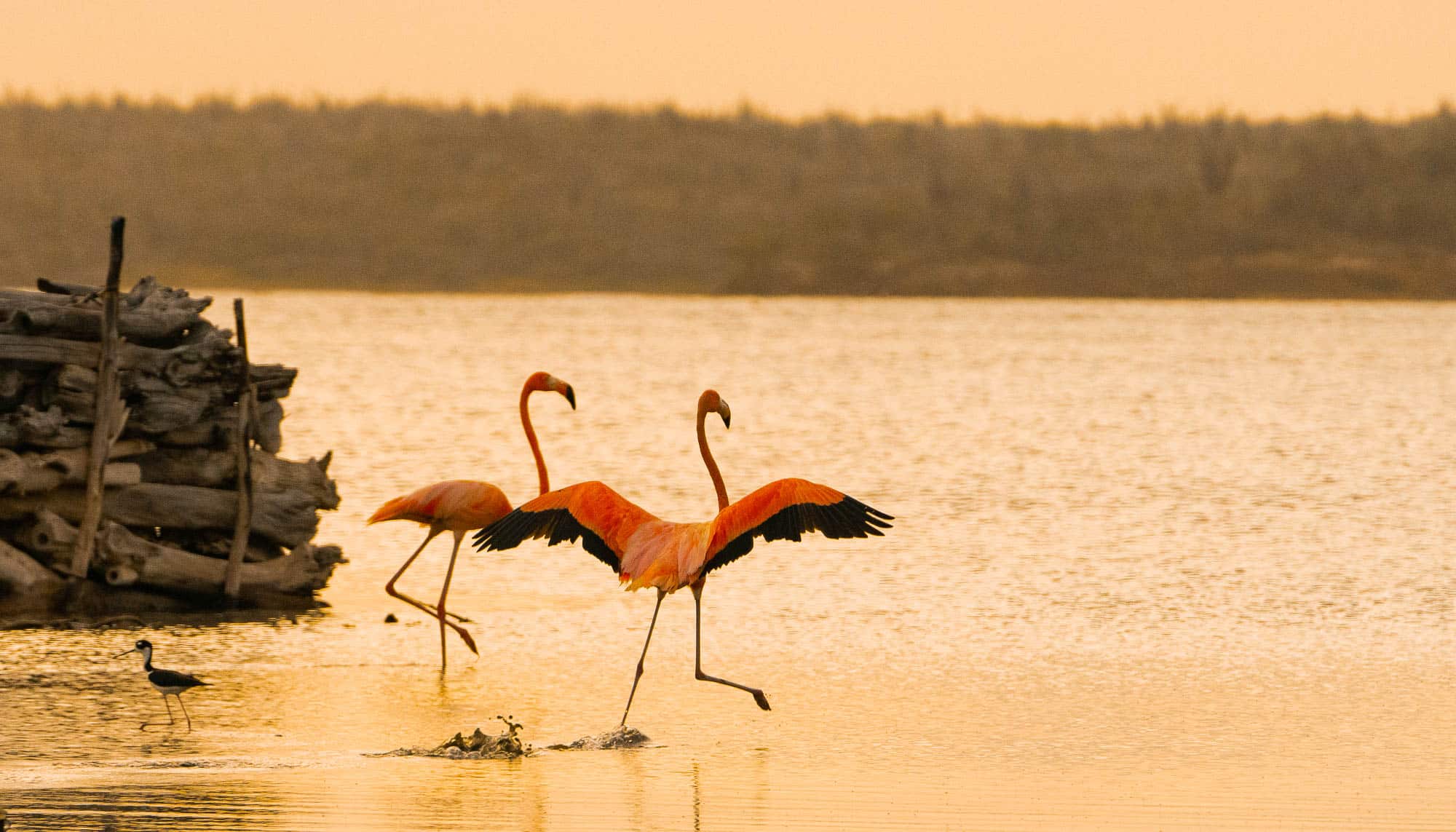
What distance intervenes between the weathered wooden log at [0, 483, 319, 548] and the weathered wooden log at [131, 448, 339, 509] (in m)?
0.09

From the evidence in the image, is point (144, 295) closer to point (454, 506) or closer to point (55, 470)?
point (55, 470)

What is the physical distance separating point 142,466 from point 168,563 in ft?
2.39

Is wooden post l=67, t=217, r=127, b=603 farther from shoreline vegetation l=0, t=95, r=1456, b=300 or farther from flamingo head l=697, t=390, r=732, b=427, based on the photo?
shoreline vegetation l=0, t=95, r=1456, b=300

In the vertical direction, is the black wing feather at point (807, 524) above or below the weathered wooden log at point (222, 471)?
below

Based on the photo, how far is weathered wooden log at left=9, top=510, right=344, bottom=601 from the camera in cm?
1266

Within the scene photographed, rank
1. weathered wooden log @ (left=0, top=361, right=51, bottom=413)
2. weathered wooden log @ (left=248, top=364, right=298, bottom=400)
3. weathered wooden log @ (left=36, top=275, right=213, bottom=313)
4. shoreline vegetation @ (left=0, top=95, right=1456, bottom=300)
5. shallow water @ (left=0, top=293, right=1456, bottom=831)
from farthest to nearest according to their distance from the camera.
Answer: shoreline vegetation @ (left=0, top=95, right=1456, bottom=300)
weathered wooden log @ (left=248, top=364, right=298, bottom=400)
weathered wooden log @ (left=36, top=275, right=213, bottom=313)
weathered wooden log @ (left=0, top=361, right=51, bottom=413)
shallow water @ (left=0, top=293, right=1456, bottom=831)

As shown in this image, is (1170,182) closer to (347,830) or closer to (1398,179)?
(1398,179)

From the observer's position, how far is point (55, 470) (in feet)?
41.5

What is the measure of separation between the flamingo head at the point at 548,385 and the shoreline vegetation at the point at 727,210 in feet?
173

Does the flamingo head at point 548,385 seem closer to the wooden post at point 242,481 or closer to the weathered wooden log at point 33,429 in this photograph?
the wooden post at point 242,481

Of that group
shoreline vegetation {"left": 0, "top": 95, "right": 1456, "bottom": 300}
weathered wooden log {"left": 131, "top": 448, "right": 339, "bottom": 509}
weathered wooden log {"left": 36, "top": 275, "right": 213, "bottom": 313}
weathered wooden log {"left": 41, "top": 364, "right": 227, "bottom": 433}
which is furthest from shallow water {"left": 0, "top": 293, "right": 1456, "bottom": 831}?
shoreline vegetation {"left": 0, "top": 95, "right": 1456, "bottom": 300}

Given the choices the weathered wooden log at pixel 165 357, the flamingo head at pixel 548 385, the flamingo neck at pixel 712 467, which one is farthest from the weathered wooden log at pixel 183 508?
the flamingo neck at pixel 712 467

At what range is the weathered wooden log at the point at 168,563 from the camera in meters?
12.7

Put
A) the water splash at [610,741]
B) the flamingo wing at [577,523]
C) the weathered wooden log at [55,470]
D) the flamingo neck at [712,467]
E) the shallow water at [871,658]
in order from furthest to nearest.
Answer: the weathered wooden log at [55,470] < the flamingo neck at [712,467] < the flamingo wing at [577,523] < the water splash at [610,741] < the shallow water at [871,658]
